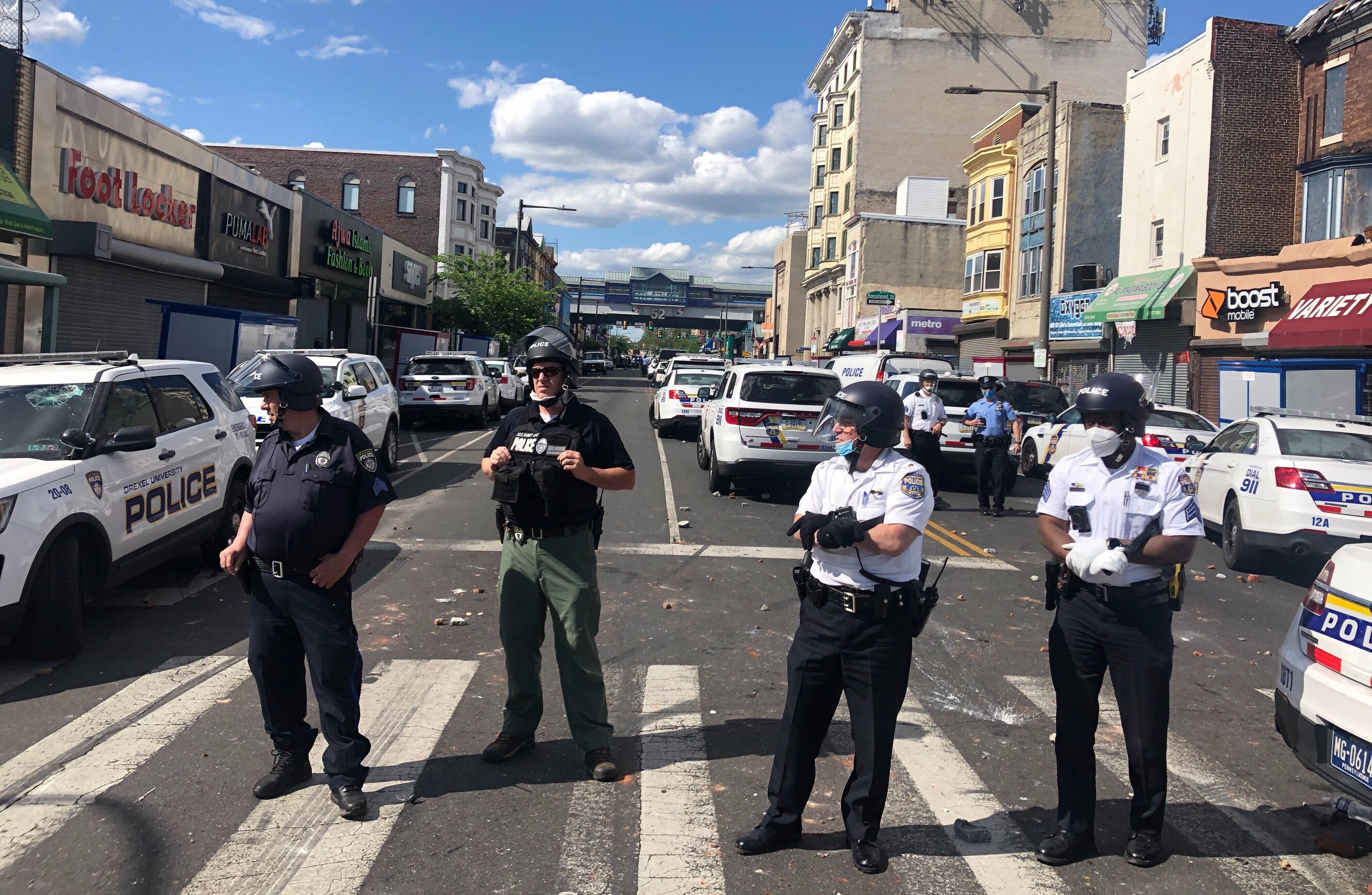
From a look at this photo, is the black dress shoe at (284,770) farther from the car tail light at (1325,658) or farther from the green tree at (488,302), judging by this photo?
the green tree at (488,302)

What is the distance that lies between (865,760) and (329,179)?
62504mm

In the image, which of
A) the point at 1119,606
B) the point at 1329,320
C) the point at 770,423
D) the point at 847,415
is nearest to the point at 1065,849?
the point at 1119,606

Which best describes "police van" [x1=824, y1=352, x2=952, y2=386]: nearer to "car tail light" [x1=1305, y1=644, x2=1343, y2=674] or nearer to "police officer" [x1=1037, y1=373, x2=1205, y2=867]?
"car tail light" [x1=1305, y1=644, x2=1343, y2=674]

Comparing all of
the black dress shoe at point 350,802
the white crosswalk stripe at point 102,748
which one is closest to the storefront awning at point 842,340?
the white crosswalk stripe at point 102,748

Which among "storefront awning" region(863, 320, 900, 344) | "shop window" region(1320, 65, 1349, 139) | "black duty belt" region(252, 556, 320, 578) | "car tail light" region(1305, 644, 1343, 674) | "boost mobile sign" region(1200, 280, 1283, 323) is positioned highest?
"shop window" region(1320, 65, 1349, 139)

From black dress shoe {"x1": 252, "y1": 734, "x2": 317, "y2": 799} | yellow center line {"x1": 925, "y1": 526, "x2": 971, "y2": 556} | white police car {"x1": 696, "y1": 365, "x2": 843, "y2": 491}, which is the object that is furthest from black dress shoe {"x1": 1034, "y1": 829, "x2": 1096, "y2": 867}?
white police car {"x1": 696, "y1": 365, "x2": 843, "y2": 491}

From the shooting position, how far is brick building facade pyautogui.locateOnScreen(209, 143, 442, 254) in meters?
59.6

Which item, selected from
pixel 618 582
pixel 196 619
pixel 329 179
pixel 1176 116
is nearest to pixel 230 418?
pixel 196 619

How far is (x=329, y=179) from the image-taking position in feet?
198

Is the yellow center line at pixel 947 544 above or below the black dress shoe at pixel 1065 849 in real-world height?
above

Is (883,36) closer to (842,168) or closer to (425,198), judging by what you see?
(842,168)

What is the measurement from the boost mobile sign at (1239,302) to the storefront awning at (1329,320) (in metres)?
0.58

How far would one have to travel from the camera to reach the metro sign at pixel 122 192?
19.2 m

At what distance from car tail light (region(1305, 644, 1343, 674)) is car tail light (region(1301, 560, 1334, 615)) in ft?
0.49
